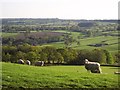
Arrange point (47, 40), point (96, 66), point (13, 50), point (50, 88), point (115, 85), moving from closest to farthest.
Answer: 1. point (50, 88)
2. point (115, 85)
3. point (96, 66)
4. point (13, 50)
5. point (47, 40)

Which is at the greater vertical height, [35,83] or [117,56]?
[35,83]

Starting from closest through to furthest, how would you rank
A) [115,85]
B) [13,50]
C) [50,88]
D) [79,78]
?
1. [50,88]
2. [115,85]
3. [79,78]
4. [13,50]

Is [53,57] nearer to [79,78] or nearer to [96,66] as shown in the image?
[96,66]

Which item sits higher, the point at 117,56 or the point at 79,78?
the point at 79,78

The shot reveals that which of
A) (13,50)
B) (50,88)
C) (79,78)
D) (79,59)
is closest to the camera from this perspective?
(50,88)

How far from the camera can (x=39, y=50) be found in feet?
215

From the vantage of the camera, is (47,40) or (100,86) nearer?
(100,86)

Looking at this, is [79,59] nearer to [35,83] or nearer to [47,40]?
[35,83]

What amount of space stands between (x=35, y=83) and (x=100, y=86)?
3429 millimetres

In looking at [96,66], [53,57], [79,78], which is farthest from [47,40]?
[79,78]

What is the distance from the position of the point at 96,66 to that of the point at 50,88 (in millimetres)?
10372

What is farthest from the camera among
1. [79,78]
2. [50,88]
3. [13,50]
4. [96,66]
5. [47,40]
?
[47,40]

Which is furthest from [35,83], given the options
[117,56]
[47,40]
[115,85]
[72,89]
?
[47,40]

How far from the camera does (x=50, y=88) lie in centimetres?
1259
